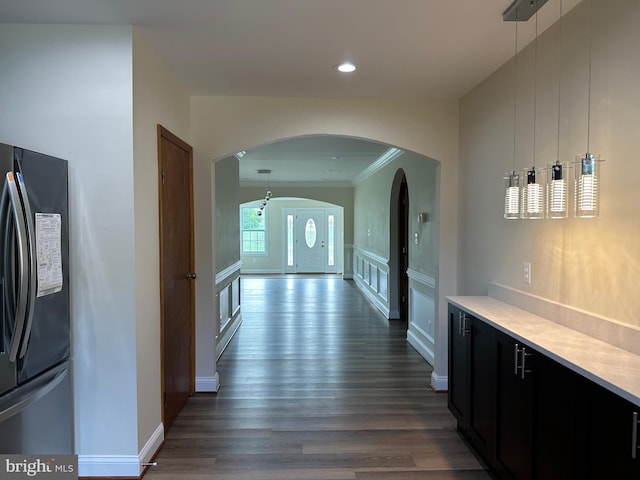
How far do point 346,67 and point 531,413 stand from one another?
2407 millimetres

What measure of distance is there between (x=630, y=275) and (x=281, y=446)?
2.29 meters

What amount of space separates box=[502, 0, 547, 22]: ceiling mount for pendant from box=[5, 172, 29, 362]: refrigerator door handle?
252cm

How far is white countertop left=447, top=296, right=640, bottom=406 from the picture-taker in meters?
1.46

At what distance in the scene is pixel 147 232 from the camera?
2.66 meters

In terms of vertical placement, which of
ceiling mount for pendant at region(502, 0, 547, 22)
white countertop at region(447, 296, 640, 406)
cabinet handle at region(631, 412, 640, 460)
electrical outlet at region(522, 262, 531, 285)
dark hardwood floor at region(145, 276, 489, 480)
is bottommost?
dark hardwood floor at region(145, 276, 489, 480)

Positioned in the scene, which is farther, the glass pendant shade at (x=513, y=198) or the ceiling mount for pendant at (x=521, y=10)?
the glass pendant shade at (x=513, y=198)

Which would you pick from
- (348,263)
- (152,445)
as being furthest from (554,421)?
(348,263)

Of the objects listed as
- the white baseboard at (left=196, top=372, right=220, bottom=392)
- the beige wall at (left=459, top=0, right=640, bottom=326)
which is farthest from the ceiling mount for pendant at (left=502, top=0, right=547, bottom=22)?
the white baseboard at (left=196, top=372, right=220, bottom=392)

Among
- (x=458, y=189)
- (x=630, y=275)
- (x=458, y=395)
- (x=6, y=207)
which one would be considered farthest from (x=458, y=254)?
(x=6, y=207)

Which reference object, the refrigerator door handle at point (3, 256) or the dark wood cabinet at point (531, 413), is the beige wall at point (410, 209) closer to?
the dark wood cabinet at point (531, 413)

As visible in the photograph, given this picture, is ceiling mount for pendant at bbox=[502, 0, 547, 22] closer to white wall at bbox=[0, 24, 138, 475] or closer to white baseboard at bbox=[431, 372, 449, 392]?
white wall at bbox=[0, 24, 138, 475]

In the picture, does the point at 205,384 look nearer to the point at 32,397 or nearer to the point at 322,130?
the point at 32,397

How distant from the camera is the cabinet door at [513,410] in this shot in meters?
2.02

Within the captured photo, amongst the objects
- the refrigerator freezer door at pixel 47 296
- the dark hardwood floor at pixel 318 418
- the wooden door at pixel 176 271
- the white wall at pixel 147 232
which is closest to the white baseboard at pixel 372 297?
the dark hardwood floor at pixel 318 418
